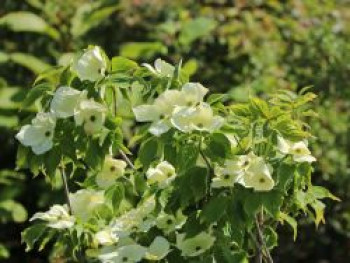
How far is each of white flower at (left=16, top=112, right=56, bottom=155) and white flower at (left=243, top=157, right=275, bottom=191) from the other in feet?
2.00

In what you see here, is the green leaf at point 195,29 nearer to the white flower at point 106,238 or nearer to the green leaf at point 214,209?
the white flower at point 106,238

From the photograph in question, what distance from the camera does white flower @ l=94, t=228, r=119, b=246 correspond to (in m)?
2.91

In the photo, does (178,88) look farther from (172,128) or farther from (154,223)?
→ (154,223)

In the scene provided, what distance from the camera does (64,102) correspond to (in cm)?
275

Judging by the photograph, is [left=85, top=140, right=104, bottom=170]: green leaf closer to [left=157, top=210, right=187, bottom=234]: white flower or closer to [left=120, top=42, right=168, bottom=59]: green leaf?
[left=157, top=210, right=187, bottom=234]: white flower

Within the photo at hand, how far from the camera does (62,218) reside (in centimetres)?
295

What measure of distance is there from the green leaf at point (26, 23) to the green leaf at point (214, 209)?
12.4ft

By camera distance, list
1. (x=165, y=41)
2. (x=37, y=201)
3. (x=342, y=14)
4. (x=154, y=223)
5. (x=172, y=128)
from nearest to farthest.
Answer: (x=172, y=128)
(x=154, y=223)
(x=37, y=201)
(x=165, y=41)
(x=342, y=14)

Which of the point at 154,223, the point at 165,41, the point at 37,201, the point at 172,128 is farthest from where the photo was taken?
the point at 165,41

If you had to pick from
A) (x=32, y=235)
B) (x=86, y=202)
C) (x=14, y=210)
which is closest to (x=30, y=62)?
(x=14, y=210)

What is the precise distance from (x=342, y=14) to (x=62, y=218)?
4.54 metres

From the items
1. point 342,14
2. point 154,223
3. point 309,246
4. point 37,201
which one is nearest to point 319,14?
point 342,14

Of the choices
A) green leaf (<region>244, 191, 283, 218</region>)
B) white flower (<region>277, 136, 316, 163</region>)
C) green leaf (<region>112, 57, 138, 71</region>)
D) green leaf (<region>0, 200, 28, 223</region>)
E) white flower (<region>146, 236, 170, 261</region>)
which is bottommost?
green leaf (<region>0, 200, 28, 223</region>)

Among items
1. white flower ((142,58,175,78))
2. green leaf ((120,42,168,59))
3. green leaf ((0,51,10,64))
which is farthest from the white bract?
green leaf ((0,51,10,64))
